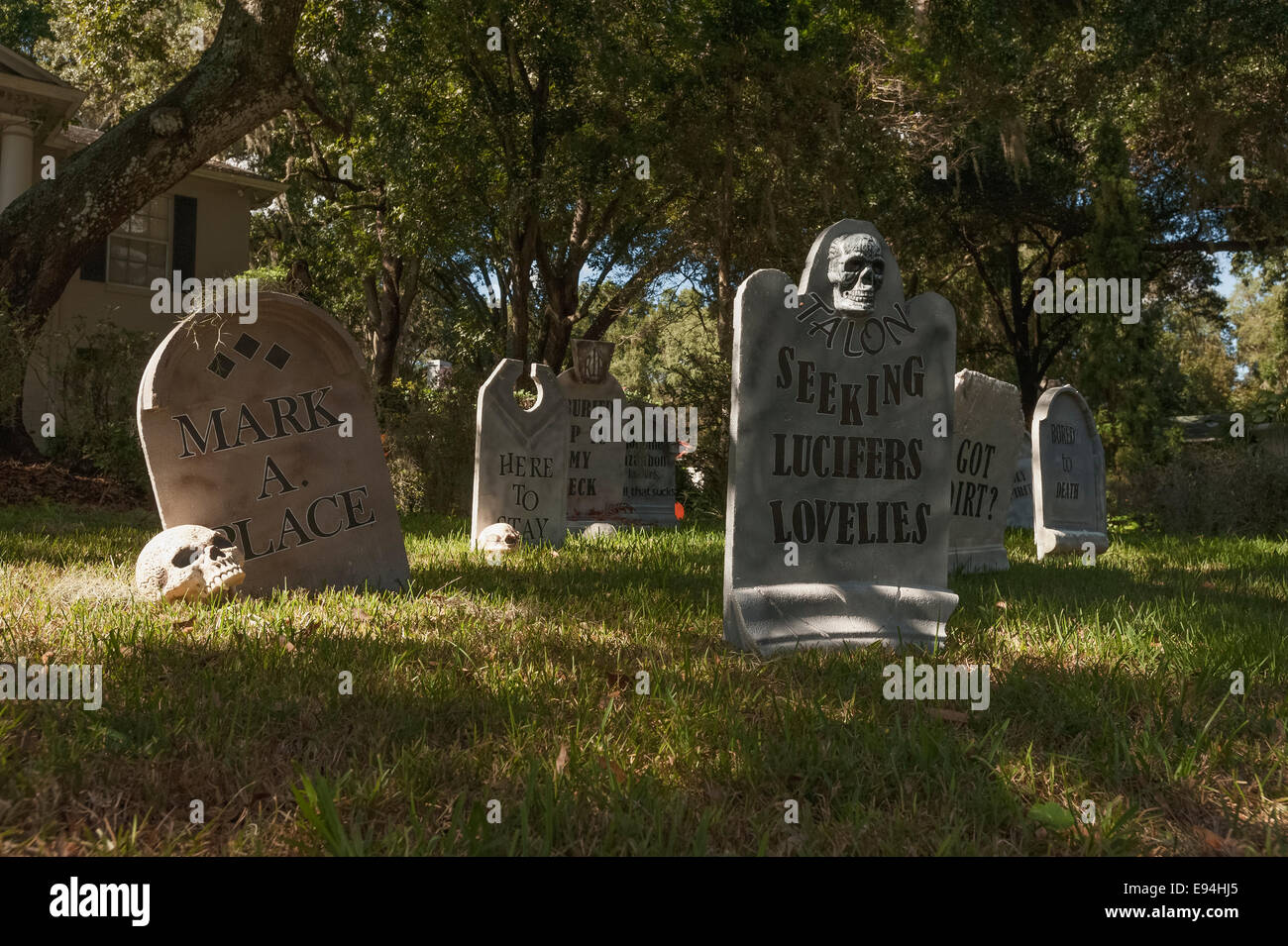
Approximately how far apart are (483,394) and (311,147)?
1112 cm

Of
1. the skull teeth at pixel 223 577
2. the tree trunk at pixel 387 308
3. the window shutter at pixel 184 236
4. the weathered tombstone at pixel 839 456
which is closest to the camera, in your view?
the weathered tombstone at pixel 839 456

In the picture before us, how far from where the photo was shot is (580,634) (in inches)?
163

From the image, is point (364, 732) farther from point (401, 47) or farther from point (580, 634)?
point (401, 47)

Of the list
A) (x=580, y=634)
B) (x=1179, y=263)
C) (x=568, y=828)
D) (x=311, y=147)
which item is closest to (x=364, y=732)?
(x=568, y=828)

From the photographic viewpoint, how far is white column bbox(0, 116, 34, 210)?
14.2 metres

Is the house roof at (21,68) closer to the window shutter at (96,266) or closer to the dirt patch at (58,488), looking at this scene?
the window shutter at (96,266)

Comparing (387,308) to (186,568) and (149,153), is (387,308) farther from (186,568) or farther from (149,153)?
(186,568)

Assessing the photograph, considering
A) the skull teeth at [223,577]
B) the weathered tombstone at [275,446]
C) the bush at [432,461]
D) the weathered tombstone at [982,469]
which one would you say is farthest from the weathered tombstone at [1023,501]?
the skull teeth at [223,577]

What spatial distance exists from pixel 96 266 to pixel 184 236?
5.38ft

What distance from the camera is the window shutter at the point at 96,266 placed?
16031mm

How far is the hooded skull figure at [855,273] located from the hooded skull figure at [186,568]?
3215mm

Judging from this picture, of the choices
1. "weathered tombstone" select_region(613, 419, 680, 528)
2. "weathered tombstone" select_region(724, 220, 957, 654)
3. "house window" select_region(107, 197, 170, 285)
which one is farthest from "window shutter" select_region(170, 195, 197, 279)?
"weathered tombstone" select_region(724, 220, 957, 654)

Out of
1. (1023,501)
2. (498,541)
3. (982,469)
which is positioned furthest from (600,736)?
(1023,501)

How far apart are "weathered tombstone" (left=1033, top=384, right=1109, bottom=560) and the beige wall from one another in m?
12.5
